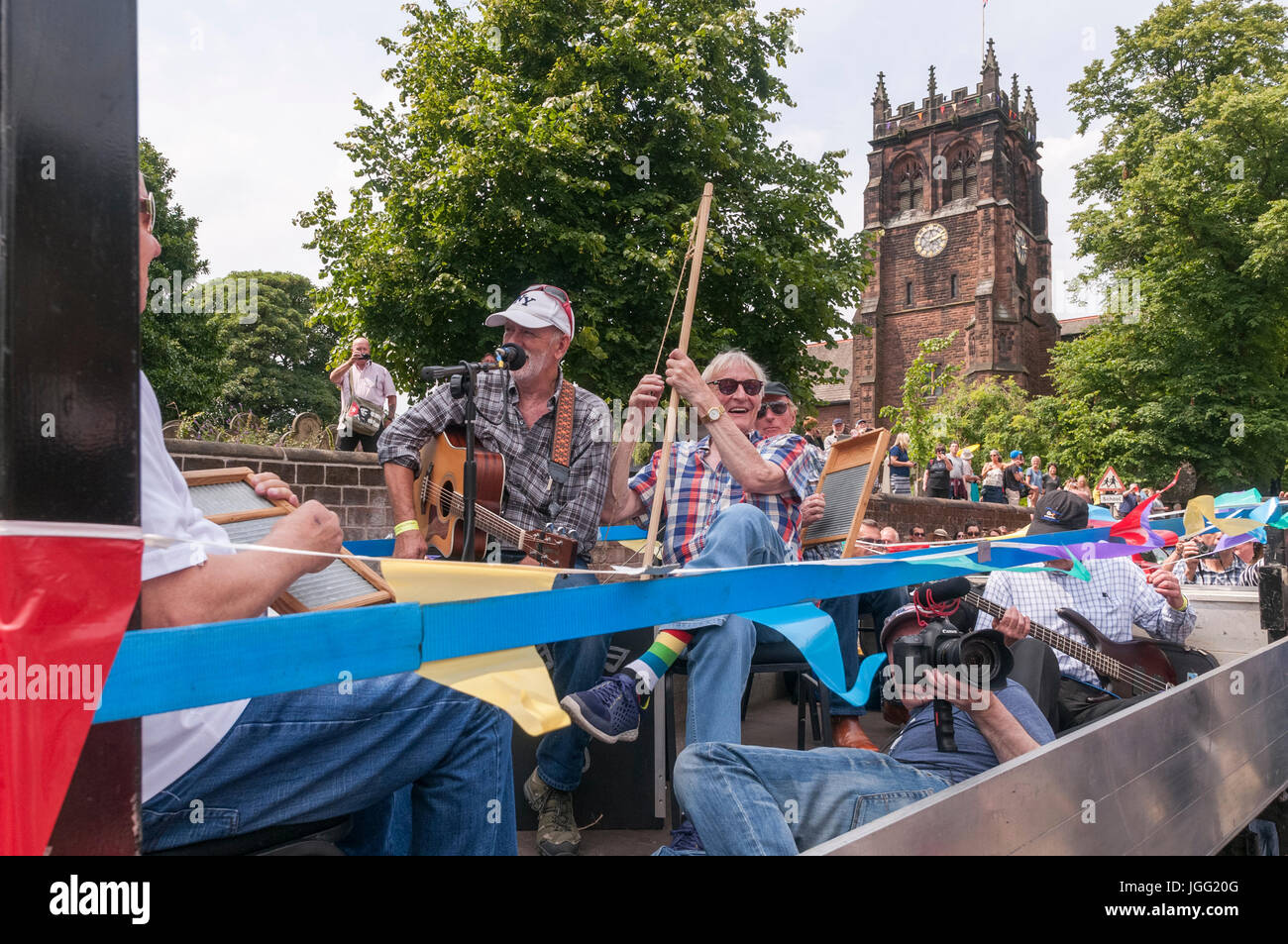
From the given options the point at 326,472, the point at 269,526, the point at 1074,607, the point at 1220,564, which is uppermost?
the point at 326,472

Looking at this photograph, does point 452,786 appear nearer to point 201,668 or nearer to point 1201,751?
point 201,668

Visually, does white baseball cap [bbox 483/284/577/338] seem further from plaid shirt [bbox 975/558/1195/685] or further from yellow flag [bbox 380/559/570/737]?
plaid shirt [bbox 975/558/1195/685]

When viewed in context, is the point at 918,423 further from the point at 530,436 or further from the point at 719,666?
the point at 719,666

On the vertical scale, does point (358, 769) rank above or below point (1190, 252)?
below

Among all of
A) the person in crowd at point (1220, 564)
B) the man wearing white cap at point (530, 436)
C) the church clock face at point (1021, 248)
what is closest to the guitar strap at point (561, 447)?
the man wearing white cap at point (530, 436)

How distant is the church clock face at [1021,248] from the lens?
168 feet

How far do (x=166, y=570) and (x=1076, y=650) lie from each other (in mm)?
3362

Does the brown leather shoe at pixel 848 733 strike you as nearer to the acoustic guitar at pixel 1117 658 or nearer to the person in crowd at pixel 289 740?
the acoustic guitar at pixel 1117 658

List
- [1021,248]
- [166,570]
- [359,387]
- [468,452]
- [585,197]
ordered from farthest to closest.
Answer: [1021,248]
[585,197]
[359,387]
[468,452]
[166,570]

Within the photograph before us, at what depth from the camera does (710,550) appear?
9.62ft

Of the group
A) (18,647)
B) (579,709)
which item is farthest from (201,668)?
(579,709)

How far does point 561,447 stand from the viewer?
3.79 m

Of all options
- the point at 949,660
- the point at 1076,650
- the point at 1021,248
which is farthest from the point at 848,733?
the point at 1021,248

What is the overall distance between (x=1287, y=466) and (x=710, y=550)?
26877 millimetres
